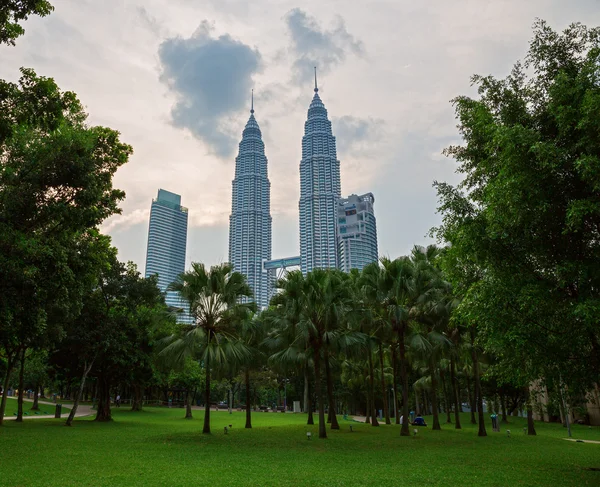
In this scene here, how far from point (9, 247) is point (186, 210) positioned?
178 meters

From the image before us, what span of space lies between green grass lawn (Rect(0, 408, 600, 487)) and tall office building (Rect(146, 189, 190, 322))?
152m

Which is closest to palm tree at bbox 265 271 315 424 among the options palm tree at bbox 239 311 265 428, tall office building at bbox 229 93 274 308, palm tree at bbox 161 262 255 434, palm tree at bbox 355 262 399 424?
palm tree at bbox 239 311 265 428

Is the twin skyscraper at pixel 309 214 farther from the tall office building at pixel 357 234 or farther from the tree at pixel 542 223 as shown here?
the tree at pixel 542 223

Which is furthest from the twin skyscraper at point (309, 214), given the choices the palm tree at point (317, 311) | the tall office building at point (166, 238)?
the palm tree at point (317, 311)

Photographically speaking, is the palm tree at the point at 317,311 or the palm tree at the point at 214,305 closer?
the palm tree at the point at 317,311

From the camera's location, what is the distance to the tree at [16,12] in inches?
434

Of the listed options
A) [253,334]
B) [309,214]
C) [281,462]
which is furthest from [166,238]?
[281,462]

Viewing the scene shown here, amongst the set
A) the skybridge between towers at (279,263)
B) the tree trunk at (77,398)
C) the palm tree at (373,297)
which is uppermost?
the skybridge between towers at (279,263)

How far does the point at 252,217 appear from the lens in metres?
171

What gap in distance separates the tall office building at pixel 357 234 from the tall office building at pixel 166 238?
70.8 metres

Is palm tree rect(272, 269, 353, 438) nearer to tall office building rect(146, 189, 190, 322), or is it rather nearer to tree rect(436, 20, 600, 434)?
tree rect(436, 20, 600, 434)

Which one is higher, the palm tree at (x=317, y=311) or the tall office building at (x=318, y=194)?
the tall office building at (x=318, y=194)

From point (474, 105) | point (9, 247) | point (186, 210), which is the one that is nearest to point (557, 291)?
point (474, 105)

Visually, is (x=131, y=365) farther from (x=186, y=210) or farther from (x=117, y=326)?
(x=186, y=210)
